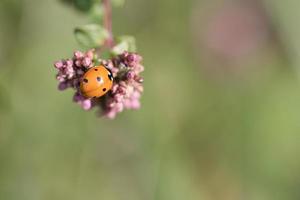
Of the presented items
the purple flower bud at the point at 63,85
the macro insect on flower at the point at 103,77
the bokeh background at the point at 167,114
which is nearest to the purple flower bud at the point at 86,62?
the macro insect on flower at the point at 103,77

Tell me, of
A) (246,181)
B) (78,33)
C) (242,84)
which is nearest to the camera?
(78,33)

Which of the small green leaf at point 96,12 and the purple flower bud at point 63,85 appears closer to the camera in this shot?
the purple flower bud at point 63,85

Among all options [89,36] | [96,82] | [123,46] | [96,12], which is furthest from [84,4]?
[96,82]

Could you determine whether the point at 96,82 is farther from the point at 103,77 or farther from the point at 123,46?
the point at 123,46

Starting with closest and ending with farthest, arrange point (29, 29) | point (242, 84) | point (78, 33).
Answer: point (78, 33) < point (29, 29) < point (242, 84)

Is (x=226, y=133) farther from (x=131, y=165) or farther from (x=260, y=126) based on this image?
(x=131, y=165)

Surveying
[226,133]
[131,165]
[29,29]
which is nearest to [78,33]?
[29,29]

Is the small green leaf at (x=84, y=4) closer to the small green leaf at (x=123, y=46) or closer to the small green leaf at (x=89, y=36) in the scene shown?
the small green leaf at (x=89, y=36)
